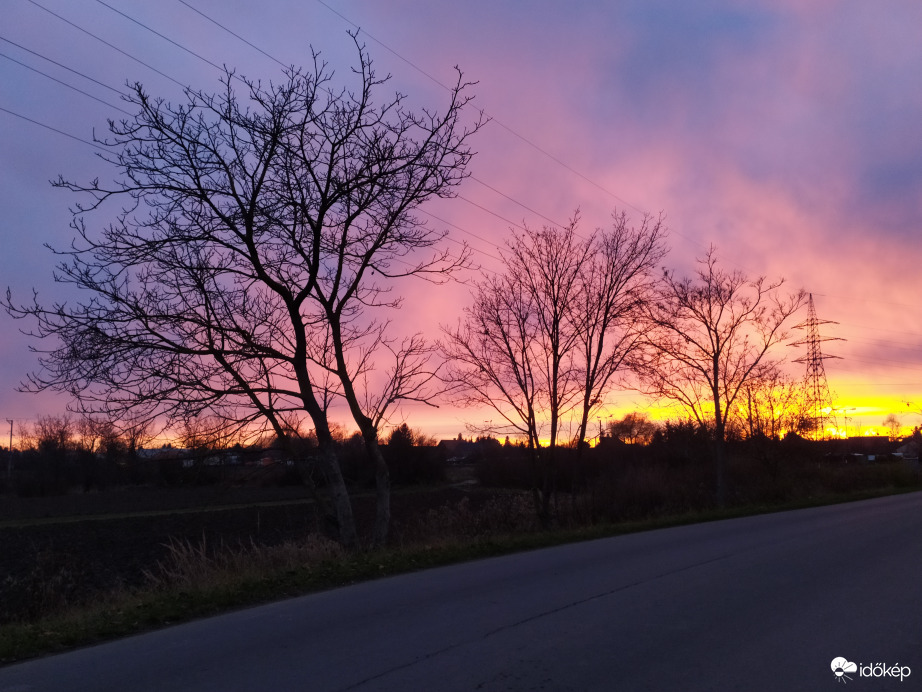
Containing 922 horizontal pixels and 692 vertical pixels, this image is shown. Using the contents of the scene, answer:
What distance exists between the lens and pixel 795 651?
265 inches

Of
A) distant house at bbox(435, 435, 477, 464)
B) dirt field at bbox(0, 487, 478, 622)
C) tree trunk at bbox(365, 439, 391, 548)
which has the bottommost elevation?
dirt field at bbox(0, 487, 478, 622)

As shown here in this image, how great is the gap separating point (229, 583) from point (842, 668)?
8.11 metres

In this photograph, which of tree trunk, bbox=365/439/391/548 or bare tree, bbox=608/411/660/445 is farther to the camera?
bare tree, bbox=608/411/660/445

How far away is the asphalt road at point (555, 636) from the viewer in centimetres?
606

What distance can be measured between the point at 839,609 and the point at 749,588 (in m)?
1.32

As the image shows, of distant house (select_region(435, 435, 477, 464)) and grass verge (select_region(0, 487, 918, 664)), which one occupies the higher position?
distant house (select_region(435, 435, 477, 464))

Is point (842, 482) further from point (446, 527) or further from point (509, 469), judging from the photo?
point (446, 527)

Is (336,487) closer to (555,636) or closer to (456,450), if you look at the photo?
(555,636)

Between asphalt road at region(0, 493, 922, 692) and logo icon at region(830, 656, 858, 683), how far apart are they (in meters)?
0.06

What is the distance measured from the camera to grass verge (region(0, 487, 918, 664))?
27.1 feet

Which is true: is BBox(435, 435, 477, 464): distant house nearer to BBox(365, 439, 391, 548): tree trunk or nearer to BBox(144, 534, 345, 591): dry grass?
BBox(365, 439, 391, 548): tree trunk

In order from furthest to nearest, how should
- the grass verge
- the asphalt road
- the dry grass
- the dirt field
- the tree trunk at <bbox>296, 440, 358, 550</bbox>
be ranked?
1. the tree trunk at <bbox>296, 440, 358, 550</bbox>
2. the dirt field
3. the dry grass
4. the grass verge
5. the asphalt road

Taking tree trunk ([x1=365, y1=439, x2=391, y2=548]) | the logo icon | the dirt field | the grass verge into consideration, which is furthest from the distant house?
the logo icon

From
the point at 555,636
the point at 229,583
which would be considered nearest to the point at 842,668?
the point at 555,636
